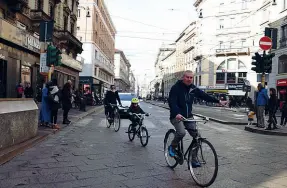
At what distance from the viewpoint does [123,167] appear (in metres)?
5.56

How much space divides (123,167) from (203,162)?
1.61 m

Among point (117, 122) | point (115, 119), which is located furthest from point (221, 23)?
point (117, 122)

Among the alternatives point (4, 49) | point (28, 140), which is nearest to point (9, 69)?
point (4, 49)

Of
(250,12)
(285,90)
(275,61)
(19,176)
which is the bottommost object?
(19,176)

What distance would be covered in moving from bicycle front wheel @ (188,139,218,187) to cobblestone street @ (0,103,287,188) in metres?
0.17

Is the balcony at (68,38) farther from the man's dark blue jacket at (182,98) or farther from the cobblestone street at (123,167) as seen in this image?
the man's dark blue jacket at (182,98)

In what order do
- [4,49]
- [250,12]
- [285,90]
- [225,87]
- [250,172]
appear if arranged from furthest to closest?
[225,87] → [250,12] → [285,90] → [4,49] → [250,172]

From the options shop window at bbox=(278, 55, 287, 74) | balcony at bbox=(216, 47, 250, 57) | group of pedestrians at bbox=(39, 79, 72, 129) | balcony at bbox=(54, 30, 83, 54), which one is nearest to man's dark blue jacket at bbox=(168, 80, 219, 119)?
group of pedestrians at bbox=(39, 79, 72, 129)

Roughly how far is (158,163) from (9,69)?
45.5 ft

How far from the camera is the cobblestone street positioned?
4641 mm

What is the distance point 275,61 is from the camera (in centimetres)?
3184

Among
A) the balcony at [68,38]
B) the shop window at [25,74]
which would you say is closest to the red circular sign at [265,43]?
the shop window at [25,74]

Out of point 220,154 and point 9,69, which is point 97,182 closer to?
point 220,154

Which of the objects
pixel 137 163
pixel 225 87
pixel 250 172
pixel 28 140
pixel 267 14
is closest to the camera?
pixel 250 172
